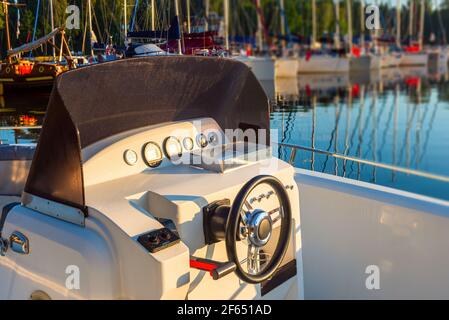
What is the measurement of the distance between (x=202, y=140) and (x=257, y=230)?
86cm

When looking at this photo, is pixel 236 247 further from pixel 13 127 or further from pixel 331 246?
pixel 13 127

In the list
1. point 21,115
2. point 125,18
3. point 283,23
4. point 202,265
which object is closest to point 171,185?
point 202,265

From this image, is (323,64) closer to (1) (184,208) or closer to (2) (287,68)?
(2) (287,68)

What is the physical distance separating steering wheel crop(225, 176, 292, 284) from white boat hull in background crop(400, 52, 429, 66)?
5359 cm

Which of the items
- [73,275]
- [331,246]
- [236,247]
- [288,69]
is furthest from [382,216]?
[288,69]

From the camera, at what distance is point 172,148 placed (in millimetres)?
2701

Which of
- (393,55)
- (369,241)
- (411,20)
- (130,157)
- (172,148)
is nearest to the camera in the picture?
(130,157)

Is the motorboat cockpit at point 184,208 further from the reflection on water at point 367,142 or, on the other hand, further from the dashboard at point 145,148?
the reflection on water at point 367,142

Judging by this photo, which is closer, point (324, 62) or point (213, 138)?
point (213, 138)

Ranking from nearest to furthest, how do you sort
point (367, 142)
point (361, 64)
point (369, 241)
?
point (369, 241), point (367, 142), point (361, 64)

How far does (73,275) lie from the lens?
2109 mm

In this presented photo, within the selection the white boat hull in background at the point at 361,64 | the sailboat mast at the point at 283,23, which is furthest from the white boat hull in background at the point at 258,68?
the white boat hull in background at the point at 361,64

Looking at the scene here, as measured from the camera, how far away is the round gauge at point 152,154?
2.57 meters
